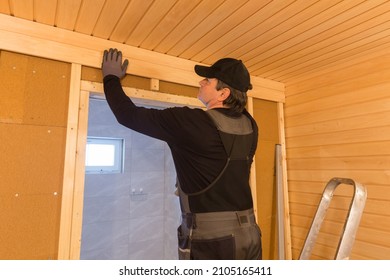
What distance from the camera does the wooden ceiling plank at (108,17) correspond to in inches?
48.3

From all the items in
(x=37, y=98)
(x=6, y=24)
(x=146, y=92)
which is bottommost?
(x=37, y=98)

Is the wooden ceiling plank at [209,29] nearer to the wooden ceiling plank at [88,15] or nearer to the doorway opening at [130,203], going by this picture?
the wooden ceiling plank at [88,15]

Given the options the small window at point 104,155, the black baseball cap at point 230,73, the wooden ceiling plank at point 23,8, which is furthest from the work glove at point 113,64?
the small window at point 104,155

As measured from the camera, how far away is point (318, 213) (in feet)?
5.70

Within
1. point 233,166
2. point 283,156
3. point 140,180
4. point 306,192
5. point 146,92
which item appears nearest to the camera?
point 233,166

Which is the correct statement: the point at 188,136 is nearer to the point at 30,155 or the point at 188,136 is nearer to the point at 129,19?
the point at 129,19

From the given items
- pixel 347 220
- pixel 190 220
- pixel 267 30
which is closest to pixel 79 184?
pixel 190 220

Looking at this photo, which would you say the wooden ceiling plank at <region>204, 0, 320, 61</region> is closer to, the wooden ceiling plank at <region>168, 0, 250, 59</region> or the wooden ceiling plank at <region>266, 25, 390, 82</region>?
the wooden ceiling plank at <region>168, 0, 250, 59</region>

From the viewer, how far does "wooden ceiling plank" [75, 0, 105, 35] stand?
47.8 inches

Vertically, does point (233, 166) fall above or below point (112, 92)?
below

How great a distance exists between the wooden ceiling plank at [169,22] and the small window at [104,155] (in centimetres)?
191

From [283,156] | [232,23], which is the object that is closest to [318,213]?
[283,156]

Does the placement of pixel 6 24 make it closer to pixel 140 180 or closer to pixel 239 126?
pixel 239 126
